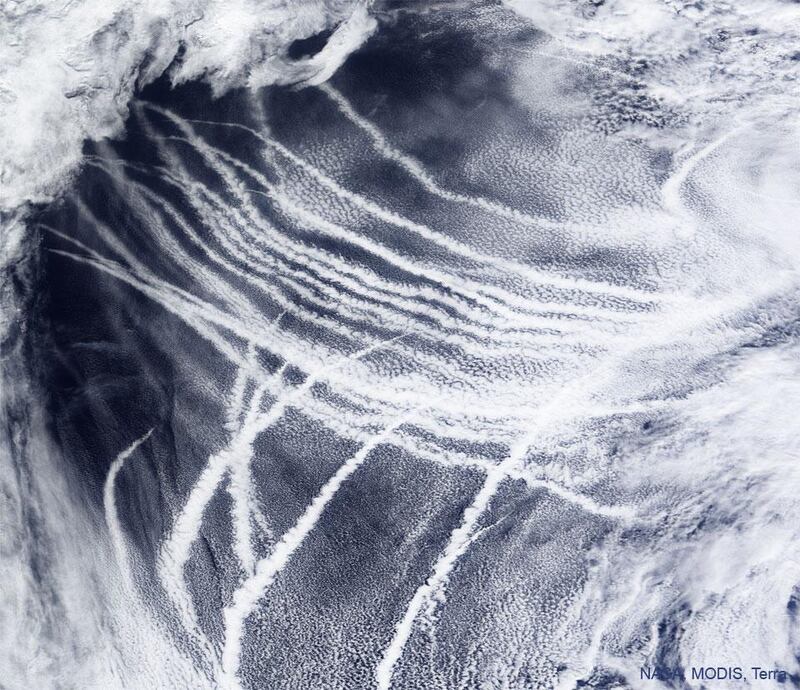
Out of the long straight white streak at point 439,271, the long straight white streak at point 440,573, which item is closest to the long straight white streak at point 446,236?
the long straight white streak at point 439,271

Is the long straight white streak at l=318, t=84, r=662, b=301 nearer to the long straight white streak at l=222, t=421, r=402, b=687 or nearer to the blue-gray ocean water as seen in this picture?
the blue-gray ocean water

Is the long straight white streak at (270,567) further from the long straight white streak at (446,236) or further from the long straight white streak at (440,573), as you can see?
the long straight white streak at (446,236)

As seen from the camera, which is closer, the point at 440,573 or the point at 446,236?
the point at 440,573

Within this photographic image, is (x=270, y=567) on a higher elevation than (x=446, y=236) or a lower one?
lower

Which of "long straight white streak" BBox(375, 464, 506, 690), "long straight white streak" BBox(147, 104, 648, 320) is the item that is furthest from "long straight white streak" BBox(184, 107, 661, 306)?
"long straight white streak" BBox(375, 464, 506, 690)

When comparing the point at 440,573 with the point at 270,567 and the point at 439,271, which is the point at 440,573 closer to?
the point at 270,567

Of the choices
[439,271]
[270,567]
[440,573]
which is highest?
[439,271]

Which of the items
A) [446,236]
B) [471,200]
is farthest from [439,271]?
[471,200]

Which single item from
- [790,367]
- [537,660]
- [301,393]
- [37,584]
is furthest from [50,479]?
[790,367]
